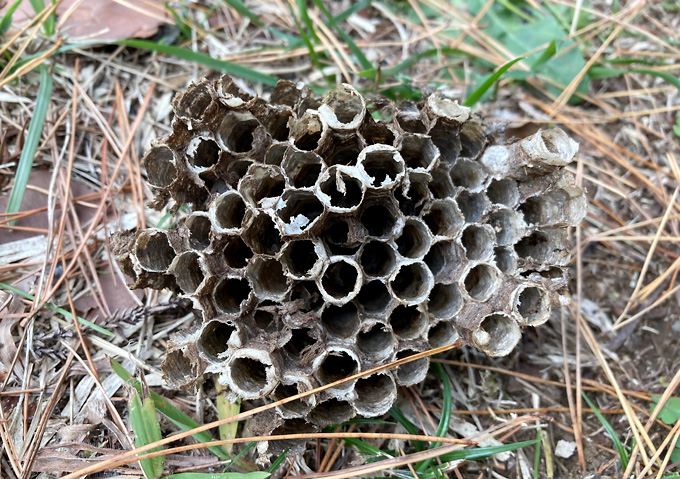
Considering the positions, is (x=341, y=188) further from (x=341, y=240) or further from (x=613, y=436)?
(x=613, y=436)

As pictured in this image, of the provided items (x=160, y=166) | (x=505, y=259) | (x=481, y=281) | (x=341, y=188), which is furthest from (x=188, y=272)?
(x=505, y=259)

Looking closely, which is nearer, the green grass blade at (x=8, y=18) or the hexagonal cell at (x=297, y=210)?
the hexagonal cell at (x=297, y=210)

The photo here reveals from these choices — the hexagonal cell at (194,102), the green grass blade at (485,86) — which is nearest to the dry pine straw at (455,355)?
the green grass blade at (485,86)

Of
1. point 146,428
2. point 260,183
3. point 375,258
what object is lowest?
point 146,428

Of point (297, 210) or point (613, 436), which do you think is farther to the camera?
point (613, 436)

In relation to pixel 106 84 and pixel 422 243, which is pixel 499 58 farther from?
pixel 106 84

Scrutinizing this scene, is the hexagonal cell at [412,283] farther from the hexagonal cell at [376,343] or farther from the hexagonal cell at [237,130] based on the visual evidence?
the hexagonal cell at [237,130]

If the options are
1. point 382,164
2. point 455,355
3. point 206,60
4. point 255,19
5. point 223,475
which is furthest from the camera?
point 255,19
